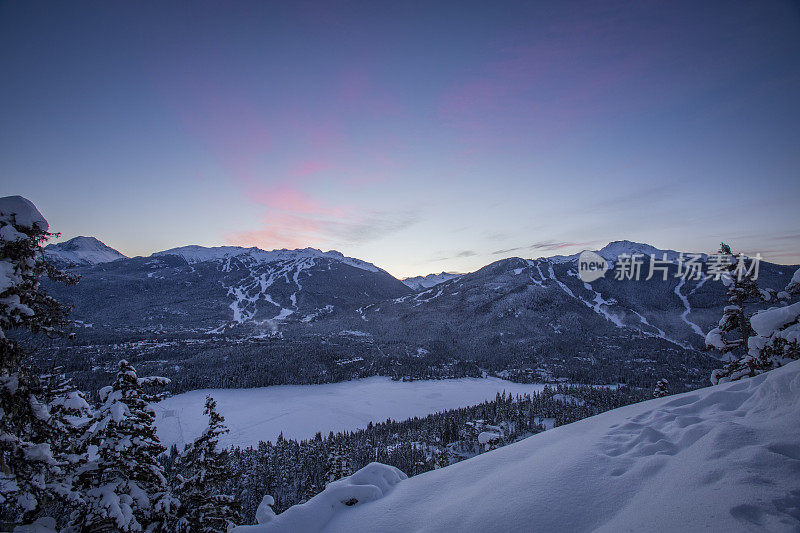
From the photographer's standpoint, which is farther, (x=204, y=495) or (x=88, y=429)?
(x=204, y=495)

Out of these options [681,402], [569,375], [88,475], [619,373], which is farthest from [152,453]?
[619,373]

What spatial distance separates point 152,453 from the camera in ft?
27.7

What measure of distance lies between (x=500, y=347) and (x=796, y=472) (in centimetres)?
17495

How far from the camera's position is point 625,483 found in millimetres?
5223

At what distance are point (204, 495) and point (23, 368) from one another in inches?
275

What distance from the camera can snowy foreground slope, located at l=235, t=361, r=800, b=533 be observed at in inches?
163

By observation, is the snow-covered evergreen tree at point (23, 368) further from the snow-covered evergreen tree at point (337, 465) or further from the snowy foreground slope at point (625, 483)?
the snow-covered evergreen tree at point (337, 465)

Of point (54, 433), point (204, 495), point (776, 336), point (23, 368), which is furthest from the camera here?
point (776, 336)

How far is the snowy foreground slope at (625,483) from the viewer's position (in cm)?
414

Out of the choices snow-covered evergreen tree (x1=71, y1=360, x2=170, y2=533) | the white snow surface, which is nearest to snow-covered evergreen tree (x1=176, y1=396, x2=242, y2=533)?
snow-covered evergreen tree (x1=71, y1=360, x2=170, y2=533)

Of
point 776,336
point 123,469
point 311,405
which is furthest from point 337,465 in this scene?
point 311,405

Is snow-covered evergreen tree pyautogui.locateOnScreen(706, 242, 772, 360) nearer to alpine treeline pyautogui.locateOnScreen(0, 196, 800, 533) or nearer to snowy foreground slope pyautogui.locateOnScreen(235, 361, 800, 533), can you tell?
alpine treeline pyautogui.locateOnScreen(0, 196, 800, 533)

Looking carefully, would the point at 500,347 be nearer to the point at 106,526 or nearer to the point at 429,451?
the point at 429,451

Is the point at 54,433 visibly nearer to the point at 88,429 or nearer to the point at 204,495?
the point at 88,429
